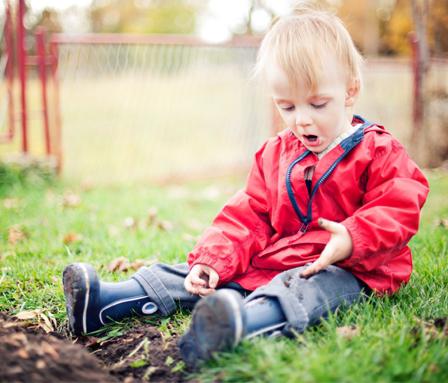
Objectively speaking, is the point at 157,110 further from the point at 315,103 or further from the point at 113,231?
the point at 315,103

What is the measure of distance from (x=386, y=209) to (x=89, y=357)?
1157 mm

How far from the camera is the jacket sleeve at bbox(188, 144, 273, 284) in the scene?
219 cm

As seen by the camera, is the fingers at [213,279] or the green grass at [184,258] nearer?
the green grass at [184,258]

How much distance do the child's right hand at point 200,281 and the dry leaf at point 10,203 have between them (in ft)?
9.01

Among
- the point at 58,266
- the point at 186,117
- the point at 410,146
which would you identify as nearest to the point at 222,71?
the point at 186,117

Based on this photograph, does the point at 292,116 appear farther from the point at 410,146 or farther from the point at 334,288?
the point at 410,146

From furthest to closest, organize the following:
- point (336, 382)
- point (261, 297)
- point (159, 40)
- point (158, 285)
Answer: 1. point (159, 40)
2. point (158, 285)
3. point (261, 297)
4. point (336, 382)

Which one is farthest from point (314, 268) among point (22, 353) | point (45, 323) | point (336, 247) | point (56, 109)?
point (56, 109)

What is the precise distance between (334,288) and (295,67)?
2.80 ft

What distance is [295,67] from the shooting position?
79.0 inches

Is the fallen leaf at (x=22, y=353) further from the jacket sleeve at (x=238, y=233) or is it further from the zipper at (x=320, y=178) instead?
the zipper at (x=320, y=178)

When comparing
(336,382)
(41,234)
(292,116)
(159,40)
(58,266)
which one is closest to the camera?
(336,382)

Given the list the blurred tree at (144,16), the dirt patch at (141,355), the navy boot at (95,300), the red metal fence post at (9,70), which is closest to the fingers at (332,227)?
the dirt patch at (141,355)

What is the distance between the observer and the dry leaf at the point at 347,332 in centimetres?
177
